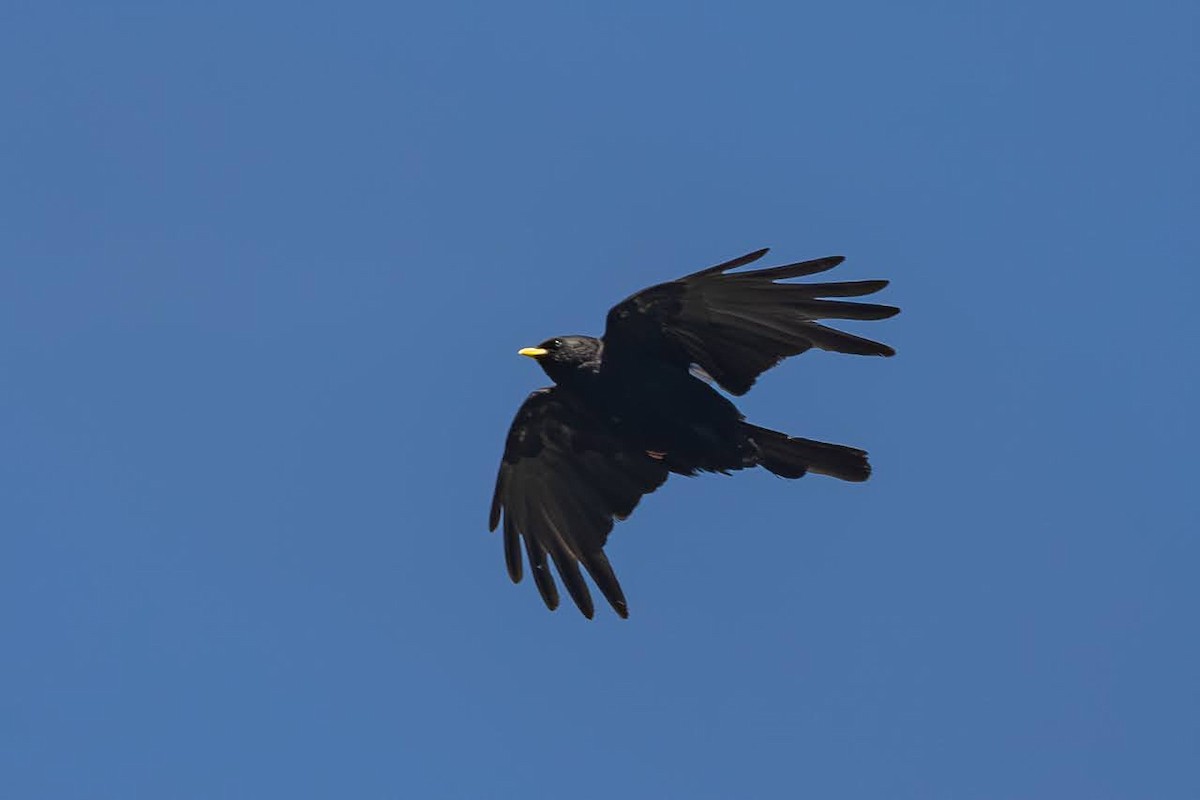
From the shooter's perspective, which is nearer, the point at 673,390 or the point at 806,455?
the point at 673,390

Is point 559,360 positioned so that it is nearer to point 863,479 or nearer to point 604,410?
point 604,410

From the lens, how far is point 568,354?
23.3m

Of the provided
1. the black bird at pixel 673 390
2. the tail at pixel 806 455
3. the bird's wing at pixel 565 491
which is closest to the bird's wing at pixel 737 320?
the black bird at pixel 673 390

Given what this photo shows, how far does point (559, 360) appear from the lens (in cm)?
2336

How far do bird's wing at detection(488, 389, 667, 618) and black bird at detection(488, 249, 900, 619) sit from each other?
19mm

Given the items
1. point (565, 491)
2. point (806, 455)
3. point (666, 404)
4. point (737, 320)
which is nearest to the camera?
point (737, 320)

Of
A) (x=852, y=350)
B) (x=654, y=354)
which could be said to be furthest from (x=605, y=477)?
(x=852, y=350)

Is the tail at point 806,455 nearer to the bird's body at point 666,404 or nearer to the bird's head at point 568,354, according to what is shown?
the bird's body at point 666,404

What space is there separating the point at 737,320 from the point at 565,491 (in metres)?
3.67

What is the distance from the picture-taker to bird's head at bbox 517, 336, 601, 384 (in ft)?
76.5

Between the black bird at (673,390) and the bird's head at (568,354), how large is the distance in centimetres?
1

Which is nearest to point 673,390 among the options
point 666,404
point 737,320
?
point 666,404

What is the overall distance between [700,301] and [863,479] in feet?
9.09

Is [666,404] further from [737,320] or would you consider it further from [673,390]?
[737,320]
